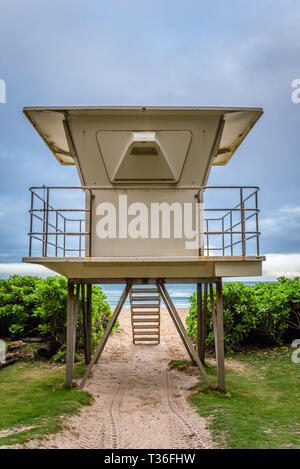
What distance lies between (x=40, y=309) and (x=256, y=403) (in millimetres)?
8109

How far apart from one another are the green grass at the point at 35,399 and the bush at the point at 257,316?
5.57m

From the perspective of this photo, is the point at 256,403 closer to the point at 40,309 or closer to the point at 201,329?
the point at 201,329

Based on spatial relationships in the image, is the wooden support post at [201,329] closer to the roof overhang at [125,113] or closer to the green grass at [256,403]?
the green grass at [256,403]

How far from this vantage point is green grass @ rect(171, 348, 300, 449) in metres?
6.29

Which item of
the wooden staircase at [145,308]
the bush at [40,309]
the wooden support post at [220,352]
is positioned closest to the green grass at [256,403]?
the wooden support post at [220,352]

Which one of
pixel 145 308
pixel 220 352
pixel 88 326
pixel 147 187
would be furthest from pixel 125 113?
pixel 145 308

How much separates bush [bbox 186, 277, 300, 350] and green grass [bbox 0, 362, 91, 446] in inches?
219

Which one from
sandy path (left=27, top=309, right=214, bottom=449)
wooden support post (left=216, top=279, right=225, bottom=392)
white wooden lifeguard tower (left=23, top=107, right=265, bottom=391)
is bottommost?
sandy path (left=27, top=309, right=214, bottom=449)

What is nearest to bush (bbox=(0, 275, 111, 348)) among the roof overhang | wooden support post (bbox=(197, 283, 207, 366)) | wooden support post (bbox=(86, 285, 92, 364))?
wooden support post (bbox=(86, 285, 92, 364))

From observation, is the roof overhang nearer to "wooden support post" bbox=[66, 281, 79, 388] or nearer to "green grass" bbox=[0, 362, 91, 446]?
"wooden support post" bbox=[66, 281, 79, 388]

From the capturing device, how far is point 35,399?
889 cm

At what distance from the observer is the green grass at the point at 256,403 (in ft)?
20.6
